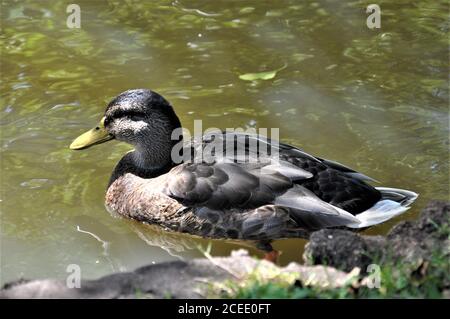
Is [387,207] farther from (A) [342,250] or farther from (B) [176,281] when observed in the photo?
(B) [176,281]

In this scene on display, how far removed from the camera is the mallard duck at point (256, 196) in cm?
704

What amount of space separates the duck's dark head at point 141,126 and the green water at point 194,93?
494mm

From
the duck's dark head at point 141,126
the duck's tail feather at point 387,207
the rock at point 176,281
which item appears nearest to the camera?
the rock at point 176,281

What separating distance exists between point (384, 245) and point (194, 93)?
456 centimetres

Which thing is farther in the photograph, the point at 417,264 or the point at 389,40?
the point at 389,40

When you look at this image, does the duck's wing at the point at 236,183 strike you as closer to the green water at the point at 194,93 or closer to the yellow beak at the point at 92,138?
the green water at the point at 194,93

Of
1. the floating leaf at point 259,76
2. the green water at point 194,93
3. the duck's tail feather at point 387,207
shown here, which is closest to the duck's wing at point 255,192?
the duck's tail feather at point 387,207

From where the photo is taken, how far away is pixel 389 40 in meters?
10.5

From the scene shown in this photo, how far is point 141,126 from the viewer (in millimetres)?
7938

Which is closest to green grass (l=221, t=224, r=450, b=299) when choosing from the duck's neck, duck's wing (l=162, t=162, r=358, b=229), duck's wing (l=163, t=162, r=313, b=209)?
duck's wing (l=162, t=162, r=358, b=229)

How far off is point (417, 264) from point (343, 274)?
0.44 metres

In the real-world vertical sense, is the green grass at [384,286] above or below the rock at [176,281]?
above
